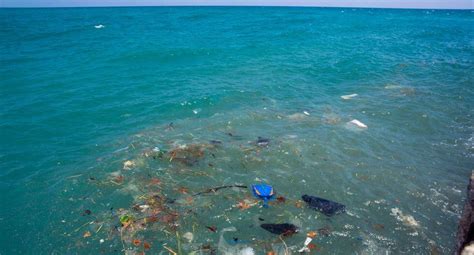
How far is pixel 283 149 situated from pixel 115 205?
532 cm

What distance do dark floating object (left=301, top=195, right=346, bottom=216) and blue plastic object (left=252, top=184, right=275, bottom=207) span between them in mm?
843

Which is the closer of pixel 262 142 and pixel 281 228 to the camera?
pixel 281 228

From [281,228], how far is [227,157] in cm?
345

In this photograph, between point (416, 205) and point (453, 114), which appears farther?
point (453, 114)

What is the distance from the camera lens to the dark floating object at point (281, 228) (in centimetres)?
657

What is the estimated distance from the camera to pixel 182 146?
34.2 feet

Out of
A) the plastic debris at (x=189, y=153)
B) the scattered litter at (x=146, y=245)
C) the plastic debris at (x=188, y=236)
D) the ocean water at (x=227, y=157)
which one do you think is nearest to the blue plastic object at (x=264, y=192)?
the ocean water at (x=227, y=157)

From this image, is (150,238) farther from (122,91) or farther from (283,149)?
(122,91)

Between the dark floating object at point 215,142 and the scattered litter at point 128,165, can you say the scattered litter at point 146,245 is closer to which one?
the scattered litter at point 128,165

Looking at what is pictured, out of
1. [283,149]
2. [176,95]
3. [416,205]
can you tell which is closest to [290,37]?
[176,95]

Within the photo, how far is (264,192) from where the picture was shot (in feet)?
25.6

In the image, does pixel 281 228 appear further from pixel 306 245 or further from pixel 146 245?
pixel 146 245

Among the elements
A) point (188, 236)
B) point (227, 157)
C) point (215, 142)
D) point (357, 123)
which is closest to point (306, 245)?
point (188, 236)

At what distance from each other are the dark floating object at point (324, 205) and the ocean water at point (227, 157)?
0.18 metres
